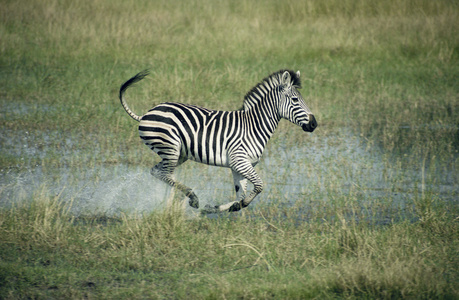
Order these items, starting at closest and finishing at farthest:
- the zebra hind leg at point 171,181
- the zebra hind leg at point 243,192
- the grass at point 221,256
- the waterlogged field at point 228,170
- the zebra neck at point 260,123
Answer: the grass at point 221,256
the waterlogged field at point 228,170
the zebra hind leg at point 243,192
the zebra hind leg at point 171,181
the zebra neck at point 260,123

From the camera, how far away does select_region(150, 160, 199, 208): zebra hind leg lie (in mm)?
5531

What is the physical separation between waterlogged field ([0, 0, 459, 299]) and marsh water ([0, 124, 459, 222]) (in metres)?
0.03

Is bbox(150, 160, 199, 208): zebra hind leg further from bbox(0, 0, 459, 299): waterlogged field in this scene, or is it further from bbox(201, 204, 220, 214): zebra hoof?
bbox(0, 0, 459, 299): waterlogged field

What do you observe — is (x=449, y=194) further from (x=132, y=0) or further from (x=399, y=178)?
(x=132, y=0)

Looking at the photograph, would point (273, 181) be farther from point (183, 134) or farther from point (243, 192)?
point (183, 134)

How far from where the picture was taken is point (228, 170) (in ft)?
24.0

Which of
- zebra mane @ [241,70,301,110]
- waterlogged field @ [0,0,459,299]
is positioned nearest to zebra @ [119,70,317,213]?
zebra mane @ [241,70,301,110]

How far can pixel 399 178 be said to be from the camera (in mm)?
6703

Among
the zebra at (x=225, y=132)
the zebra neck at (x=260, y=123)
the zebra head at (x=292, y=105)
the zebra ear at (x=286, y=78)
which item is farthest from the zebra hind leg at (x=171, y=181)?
the zebra ear at (x=286, y=78)

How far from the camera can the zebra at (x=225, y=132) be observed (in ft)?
18.0

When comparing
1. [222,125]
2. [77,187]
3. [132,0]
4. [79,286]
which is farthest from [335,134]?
[132,0]

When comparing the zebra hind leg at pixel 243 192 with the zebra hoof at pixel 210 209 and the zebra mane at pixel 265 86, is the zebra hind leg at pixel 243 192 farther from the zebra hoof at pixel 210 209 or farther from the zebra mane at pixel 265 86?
the zebra mane at pixel 265 86

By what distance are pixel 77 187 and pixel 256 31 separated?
8237 millimetres

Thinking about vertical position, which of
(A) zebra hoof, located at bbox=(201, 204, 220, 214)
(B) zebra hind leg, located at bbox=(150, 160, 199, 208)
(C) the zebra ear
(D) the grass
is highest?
(C) the zebra ear
